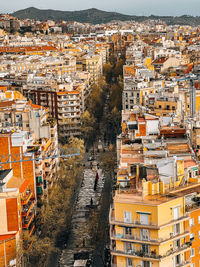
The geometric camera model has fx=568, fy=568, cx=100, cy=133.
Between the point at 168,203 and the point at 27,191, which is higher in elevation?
the point at 168,203

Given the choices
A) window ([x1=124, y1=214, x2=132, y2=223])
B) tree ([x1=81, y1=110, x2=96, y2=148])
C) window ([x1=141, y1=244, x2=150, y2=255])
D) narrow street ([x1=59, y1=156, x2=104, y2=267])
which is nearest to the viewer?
window ([x1=141, y1=244, x2=150, y2=255])

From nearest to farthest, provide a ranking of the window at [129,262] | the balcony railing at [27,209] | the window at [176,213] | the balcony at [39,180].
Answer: the window at [176,213], the window at [129,262], the balcony railing at [27,209], the balcony at [39,180]

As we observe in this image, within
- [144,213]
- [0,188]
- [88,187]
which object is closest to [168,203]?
[144,213]

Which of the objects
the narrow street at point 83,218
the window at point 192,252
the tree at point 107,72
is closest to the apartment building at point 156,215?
the window at point 192,252

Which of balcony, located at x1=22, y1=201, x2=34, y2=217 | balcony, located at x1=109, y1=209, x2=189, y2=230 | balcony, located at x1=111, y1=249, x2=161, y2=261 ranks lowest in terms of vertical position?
Answer: balcony, located at x1=22, y1=201, x2=34, y2=217

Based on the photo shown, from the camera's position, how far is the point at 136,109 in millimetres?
40250

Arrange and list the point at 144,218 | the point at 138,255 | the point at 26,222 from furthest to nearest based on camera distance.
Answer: the point at 26,222 → the point at 138,255 → the point at 144,218

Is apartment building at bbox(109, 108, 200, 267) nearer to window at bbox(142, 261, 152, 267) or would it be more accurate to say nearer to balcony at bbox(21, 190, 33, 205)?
window at bbox(142, 261, 152, 267)

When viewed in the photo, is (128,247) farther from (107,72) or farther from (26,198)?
(107,72)

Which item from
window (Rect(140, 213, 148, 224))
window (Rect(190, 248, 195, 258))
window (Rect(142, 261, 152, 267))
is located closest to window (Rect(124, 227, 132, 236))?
window (Rect(140, 213, 148, 224))

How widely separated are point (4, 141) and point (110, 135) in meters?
23.9

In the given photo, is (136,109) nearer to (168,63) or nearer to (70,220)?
(70,220)

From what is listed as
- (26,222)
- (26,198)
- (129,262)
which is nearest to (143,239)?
(129,262)

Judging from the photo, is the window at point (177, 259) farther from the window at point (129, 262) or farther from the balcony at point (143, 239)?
the window at point (129, 262)
